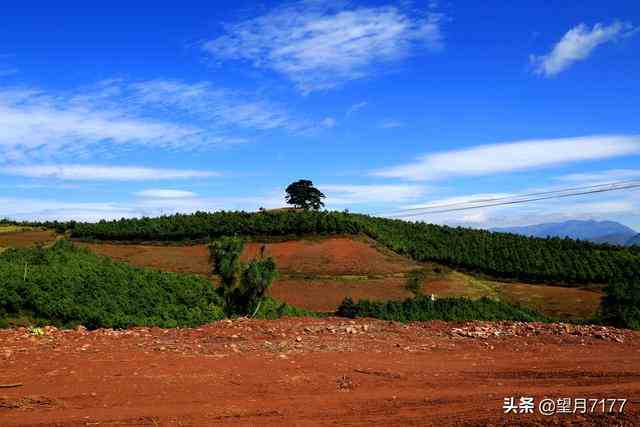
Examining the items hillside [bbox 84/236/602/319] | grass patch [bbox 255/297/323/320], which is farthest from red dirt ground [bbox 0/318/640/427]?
hillside [bbox 84/236/602/319]

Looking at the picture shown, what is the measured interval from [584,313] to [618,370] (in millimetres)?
18603

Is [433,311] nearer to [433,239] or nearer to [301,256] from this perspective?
[301,256]

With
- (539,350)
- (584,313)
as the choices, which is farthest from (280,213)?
(539,350)

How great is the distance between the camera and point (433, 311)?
17.8 metres

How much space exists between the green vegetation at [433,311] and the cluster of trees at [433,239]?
22577 mm

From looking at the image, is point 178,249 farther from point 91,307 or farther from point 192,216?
point 91,307

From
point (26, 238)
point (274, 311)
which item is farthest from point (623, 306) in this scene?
point (26, 238)

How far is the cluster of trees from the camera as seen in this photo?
132ft

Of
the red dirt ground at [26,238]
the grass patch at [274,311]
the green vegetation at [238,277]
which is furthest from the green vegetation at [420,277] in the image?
the red dirt ground at [26,238]

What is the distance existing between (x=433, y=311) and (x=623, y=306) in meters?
7.04

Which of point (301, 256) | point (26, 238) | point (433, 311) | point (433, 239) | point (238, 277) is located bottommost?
point (433, 311)

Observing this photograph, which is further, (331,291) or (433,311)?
(331,291)

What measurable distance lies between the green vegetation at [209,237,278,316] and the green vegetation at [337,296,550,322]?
3.01 metres

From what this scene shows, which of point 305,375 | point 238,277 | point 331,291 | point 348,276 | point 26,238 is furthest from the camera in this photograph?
point 26,238
